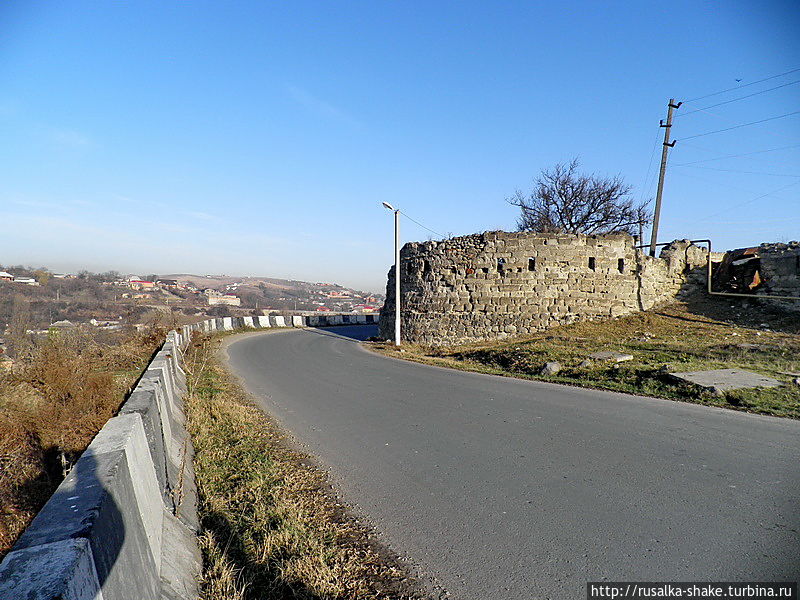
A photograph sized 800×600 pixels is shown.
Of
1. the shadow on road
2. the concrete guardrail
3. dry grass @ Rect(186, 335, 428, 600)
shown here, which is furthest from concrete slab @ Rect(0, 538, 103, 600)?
the shadow on road

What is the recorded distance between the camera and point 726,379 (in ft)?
27.0

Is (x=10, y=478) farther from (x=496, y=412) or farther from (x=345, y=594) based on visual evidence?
(x=496, y=412)

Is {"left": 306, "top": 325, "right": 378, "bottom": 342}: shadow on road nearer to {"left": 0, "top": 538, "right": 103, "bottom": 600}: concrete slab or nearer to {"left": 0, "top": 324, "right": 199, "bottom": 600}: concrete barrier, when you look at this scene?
{"left": 0, "top": 324, "right": 199, "bottom": 600}: concrete barrier

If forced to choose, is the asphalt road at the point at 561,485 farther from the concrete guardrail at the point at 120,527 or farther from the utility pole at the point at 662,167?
the utility pole at the point at 662,167

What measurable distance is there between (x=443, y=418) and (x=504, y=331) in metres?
11.6

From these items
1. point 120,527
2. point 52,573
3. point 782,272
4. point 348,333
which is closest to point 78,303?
point 348,333

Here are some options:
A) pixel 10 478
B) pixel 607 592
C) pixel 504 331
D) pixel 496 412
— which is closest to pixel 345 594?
pixel 607 592

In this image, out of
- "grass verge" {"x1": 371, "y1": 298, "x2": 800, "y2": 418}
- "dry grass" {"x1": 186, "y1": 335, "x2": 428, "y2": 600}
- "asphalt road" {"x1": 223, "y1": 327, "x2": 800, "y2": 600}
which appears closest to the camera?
"dry grass" {"x1": 186, "y1": 335, "x2": 428, "y2": 600}

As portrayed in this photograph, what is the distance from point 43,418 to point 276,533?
3.05 m

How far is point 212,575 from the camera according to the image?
2963mm

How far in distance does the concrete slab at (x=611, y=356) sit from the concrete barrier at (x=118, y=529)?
9701 mm

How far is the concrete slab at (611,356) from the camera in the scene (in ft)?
34.9

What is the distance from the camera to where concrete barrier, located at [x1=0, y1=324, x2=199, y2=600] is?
1.48 m

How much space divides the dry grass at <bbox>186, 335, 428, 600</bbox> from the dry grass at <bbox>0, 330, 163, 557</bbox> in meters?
1.17
